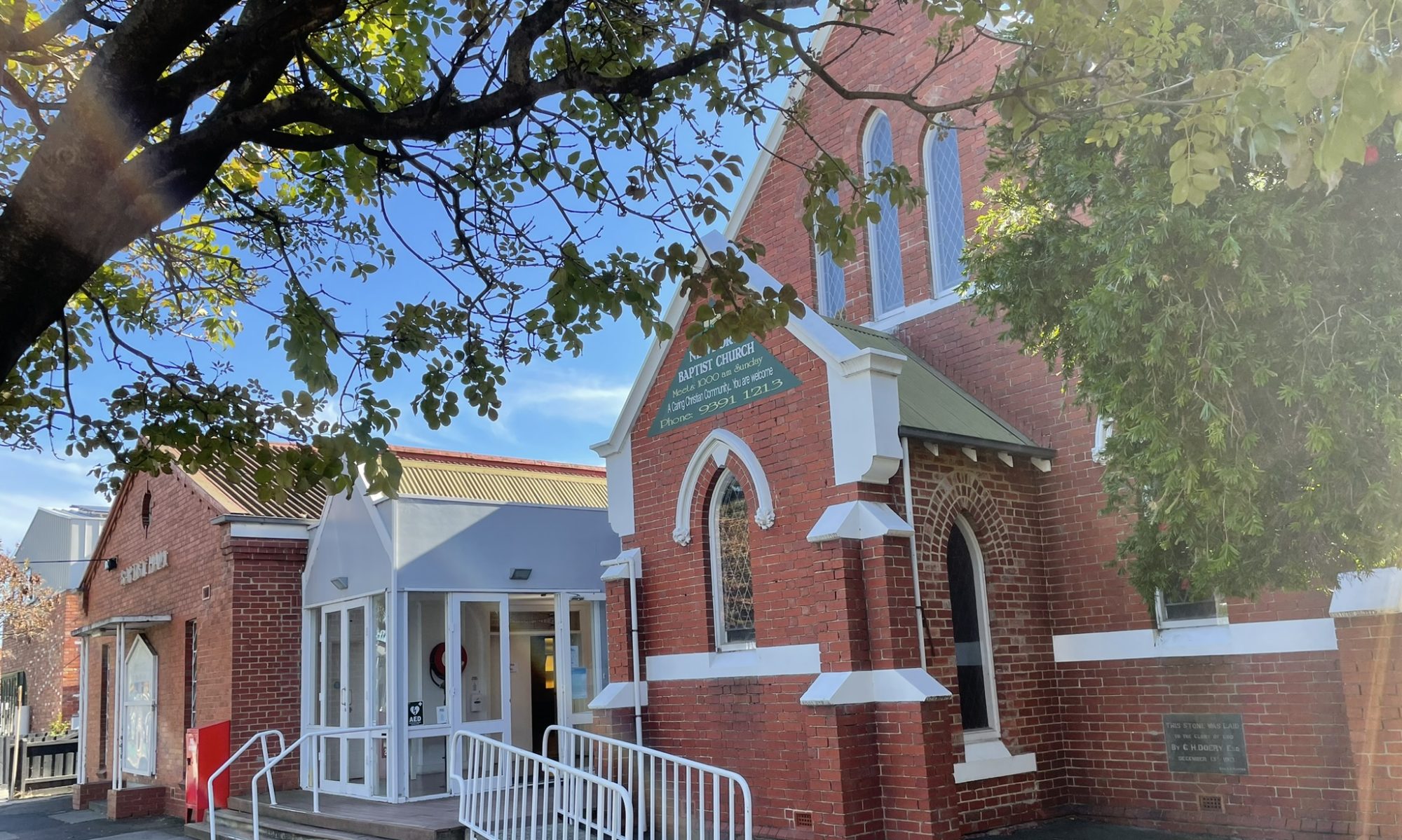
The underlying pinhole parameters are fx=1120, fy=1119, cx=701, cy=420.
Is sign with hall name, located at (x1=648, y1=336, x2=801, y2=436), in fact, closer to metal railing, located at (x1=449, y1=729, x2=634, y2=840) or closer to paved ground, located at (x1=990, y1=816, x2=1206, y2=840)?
metal railing, located at (x1=449, y1=729, x2=634, y2=840)

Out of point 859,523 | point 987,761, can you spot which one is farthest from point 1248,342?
point 987,761

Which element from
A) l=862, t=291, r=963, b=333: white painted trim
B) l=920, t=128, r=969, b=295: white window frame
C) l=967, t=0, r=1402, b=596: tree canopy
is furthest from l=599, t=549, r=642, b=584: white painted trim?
l=967, t=0, r=1402, b=596: tree canopy

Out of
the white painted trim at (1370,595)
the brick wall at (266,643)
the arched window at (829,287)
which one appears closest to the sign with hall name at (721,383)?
the arched window at (829,287)

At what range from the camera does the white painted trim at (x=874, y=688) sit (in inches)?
369

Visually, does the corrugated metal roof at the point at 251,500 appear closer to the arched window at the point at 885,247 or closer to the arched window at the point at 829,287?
the arched window at the point at 829,287

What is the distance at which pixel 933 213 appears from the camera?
46.1 ft

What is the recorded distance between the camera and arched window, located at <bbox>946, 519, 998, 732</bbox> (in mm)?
10875

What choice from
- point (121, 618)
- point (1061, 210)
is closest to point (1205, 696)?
point (1061, 210)

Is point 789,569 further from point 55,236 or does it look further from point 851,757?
point 55,236

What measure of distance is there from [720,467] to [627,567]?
5.48 feet

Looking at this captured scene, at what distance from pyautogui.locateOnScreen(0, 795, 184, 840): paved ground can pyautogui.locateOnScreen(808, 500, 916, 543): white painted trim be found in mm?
10649

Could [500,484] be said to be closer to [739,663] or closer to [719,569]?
[719,569]

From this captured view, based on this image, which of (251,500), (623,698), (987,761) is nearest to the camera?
(987,761)

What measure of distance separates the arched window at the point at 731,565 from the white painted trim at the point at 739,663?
7.0 inches
